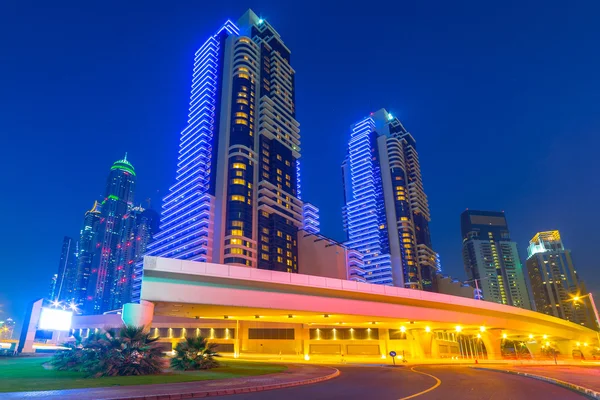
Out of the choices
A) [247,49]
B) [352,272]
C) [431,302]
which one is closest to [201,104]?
[247,49]

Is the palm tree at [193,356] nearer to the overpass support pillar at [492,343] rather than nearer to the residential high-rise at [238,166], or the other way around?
the overpass support pillar at [492,343]

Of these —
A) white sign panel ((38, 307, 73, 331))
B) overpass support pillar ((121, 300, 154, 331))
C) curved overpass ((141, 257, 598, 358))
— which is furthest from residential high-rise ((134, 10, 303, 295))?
overpass support pillar ((121, 300, 154, 331))

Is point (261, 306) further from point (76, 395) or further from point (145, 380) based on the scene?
point (76, 395)

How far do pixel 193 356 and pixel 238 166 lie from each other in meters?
98.0

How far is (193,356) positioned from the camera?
29.8 metres

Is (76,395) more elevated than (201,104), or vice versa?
(201,104)

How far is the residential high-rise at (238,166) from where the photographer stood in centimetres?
11950

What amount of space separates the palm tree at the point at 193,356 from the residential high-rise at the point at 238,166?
266 feet

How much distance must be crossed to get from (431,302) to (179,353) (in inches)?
1125

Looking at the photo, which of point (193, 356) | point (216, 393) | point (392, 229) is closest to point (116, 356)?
point (193, 356)

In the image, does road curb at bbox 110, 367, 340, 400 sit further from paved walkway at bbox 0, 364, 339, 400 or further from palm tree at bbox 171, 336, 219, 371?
palm tree at bbox 171, 336, 219, 371

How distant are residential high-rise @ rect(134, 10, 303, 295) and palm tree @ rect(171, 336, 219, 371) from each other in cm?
8107

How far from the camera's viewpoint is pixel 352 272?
155750 millimetres

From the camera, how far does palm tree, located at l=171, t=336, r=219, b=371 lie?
2934 cm
